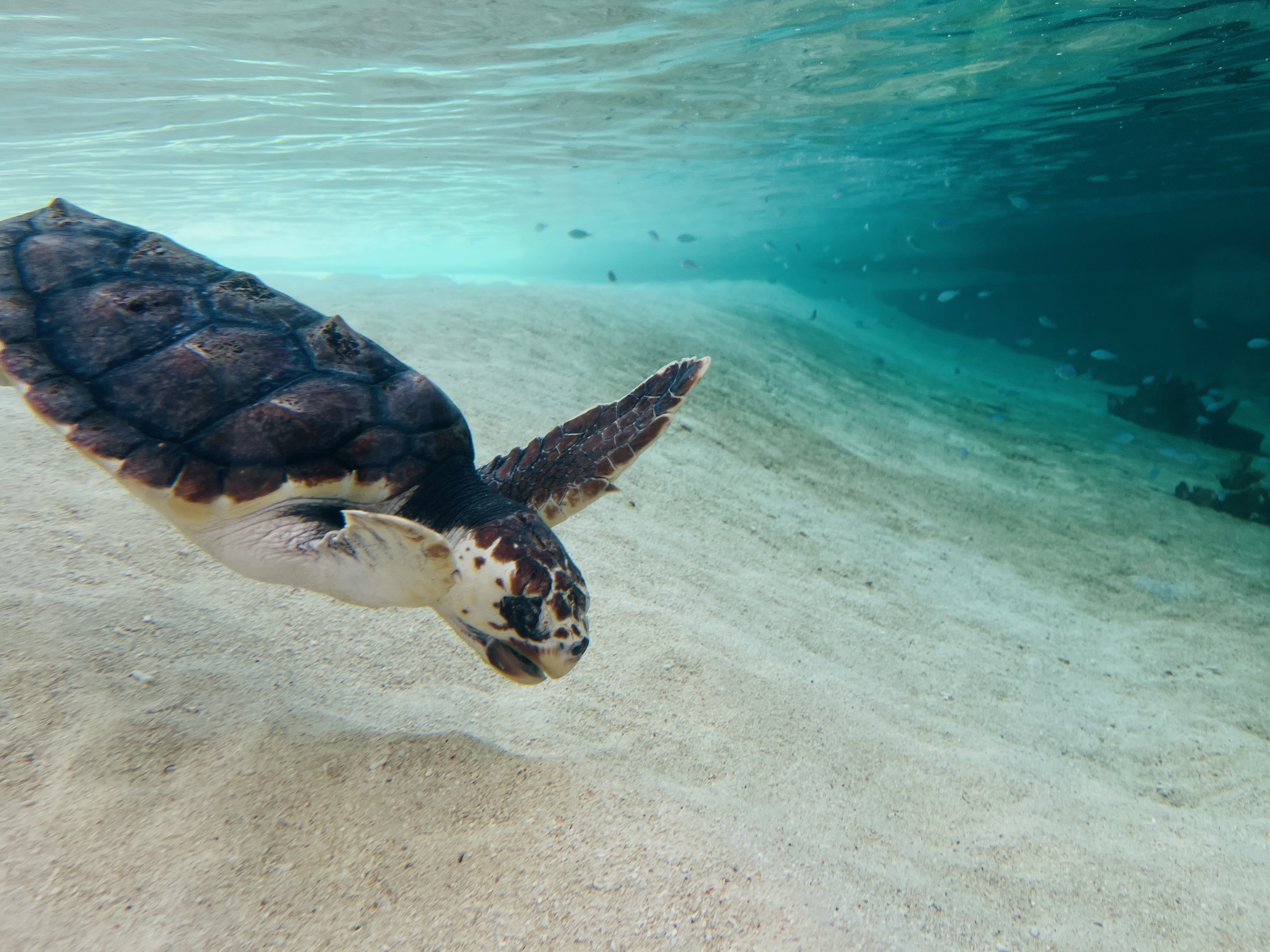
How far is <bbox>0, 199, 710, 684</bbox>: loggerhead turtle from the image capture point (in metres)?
2.00

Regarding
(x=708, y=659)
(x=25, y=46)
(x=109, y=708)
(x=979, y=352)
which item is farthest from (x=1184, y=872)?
(x=979, y=352)

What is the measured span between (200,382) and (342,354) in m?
0.49

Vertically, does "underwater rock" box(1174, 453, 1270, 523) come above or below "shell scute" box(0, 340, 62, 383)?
below

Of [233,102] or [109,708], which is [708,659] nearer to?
[109,708]

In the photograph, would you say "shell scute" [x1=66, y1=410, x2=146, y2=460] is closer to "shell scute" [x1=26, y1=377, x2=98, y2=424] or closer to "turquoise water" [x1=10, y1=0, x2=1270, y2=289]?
"shell scute" [x1=26, y1=377, x2=98, y2=424]

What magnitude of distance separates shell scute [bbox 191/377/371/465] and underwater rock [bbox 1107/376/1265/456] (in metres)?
15.9

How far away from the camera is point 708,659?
10.4ft

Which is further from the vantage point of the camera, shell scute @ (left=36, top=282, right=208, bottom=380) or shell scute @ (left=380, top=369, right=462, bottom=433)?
shell scute @ (left=380, top=369, right=462, bottom=433)

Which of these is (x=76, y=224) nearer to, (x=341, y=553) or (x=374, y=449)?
(x=374, y=449)

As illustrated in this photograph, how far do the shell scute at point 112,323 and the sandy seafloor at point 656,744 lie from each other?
956 mm

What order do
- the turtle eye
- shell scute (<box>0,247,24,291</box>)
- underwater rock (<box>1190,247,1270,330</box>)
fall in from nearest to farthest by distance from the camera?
the turtle eye, shell scute (<box>0,247,24,291</box>), underwater rock (<box>1190,247,1270,330</box>)

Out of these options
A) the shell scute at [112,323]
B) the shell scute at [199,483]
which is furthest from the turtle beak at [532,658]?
the shell scute at [112,323]

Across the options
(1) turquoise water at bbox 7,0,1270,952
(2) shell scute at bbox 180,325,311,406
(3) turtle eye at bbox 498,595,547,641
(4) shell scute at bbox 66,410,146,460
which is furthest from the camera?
(2) shell scute at bbox 180,325,311,406

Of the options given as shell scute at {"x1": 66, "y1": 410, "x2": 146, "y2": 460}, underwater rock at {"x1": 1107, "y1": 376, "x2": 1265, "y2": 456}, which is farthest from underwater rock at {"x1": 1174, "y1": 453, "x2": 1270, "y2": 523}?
shell scute at {"x1": 66, "y1": 410, "x2": 146, "y2": 460}
